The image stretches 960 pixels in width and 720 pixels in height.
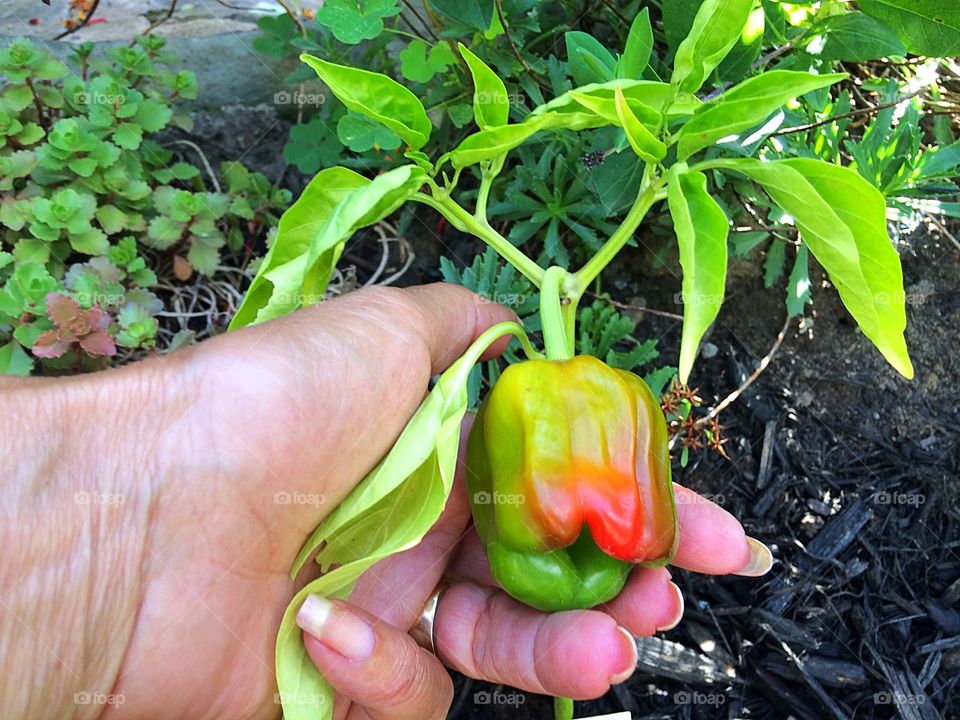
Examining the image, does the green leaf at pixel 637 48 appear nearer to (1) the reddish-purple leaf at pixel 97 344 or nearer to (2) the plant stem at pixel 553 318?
(2) the plant stem at pixel 553 318

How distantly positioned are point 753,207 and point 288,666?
1622mm

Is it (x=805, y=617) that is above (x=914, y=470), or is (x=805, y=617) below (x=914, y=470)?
below

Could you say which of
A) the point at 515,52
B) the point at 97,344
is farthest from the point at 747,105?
the point at 97,344

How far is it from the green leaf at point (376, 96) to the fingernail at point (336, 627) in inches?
29.8

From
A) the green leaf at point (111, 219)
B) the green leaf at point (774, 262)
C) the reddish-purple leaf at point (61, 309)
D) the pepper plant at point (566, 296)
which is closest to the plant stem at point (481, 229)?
the pepper plant at point (566, 296)

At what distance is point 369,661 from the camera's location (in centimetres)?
141

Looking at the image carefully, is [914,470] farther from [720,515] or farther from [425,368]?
[425,368]

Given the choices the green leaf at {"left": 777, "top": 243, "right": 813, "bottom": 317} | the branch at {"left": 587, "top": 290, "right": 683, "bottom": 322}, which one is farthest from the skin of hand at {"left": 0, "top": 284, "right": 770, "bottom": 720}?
the green leaf at {"left": 777, "top": 243, "right": 813, "bottom": 317}

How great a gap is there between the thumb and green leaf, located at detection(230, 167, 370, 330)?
487mm

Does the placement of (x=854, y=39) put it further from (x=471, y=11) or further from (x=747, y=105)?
(x=471, y=11)

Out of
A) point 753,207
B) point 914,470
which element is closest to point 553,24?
point 753,207

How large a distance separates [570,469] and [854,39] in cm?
94

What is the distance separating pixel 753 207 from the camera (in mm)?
2250

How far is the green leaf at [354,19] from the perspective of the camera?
1.74 metres
